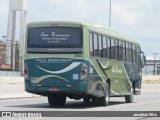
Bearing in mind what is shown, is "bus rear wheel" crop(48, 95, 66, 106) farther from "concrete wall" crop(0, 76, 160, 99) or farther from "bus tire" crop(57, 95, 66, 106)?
"concrete wall" crop(0, 76, 160, 99)

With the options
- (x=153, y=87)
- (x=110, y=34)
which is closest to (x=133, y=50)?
(x=110, y=34)

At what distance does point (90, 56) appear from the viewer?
2283 cm

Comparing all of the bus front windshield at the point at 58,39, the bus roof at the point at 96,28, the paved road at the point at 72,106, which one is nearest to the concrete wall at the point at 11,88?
the paved road at the point at 72,106

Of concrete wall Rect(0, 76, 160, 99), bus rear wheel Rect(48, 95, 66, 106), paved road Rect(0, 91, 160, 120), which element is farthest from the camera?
concrete wall Rect(0, 76, 160, 99)

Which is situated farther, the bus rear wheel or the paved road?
the bus rear wheel

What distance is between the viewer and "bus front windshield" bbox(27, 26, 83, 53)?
2250 centimetres

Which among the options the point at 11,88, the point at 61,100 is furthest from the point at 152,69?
the point at 61,100

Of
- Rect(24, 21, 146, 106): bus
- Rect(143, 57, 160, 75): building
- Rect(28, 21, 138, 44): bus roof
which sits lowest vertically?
Rect(143, 57, 160, 75): building

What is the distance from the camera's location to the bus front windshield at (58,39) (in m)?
22.5

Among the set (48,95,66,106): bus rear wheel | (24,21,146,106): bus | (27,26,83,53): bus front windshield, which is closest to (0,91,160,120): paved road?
(48,95,66,106): bus rear wheel

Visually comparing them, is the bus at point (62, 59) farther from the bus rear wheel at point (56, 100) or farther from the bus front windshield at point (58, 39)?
the bus rear wheel at point (56, 100)

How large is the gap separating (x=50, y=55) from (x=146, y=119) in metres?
5.96

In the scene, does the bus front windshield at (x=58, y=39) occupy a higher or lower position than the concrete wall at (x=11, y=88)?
higher

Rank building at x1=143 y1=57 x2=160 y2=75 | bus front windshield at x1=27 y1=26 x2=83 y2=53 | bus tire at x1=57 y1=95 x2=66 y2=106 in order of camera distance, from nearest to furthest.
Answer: bus front windshield at x1=27 y1=26 x2=83 y2=53 → bus tire at x1=57 y1=95 x2=66 y2=106 → building at x1=143 y1=57 x2=160 y2=75
